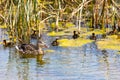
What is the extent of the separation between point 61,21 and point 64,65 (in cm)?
939

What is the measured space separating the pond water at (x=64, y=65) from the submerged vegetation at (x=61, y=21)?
795 millimetres

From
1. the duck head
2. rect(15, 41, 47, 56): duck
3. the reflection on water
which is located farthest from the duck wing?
the reflection on water

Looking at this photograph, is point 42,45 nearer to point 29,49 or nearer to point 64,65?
point 29,49

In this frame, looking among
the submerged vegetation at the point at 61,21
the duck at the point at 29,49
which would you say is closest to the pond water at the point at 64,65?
the duck at the point at 29,49

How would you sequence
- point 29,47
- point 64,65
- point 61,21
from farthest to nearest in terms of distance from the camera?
1. point 61,21
2. point 29,47
3. point 64,65

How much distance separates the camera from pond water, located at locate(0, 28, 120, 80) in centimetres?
1268

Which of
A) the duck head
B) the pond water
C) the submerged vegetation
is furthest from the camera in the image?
the duck head

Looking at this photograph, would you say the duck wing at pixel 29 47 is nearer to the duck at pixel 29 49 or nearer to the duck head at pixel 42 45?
the duck at pixel 29 49

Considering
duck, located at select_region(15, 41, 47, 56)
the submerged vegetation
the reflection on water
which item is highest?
the submerged vegetation

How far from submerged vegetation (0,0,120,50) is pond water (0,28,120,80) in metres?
0.80

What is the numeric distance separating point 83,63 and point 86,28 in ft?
25.2

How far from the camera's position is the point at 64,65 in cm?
1413

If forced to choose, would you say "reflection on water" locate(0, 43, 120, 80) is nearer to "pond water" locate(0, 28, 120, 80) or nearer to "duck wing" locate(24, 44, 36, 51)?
"pond water" locate(0, 28, 120, 80)

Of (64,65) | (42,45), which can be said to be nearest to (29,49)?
(42,45)
